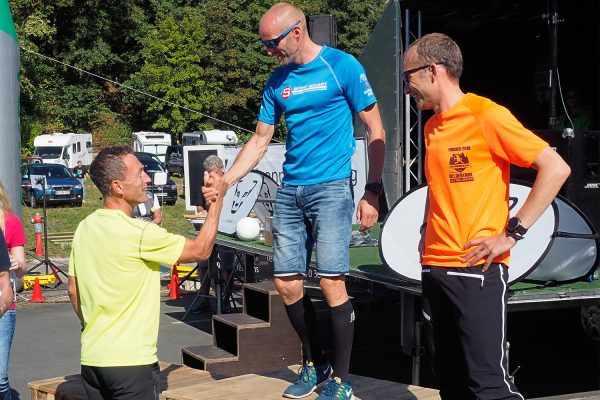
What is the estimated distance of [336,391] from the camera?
4191mm

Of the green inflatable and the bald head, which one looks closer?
the bald head

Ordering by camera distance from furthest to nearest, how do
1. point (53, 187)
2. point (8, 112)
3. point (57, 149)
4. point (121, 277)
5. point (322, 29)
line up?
point (57, 149), point (53, 187), point (322, 29), point (8, 112), point (121, 277)

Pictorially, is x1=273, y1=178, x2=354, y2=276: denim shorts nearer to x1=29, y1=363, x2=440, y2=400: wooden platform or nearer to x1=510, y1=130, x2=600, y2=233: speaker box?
x1=29, y1=363, x2=440, y2=400: wooden platform

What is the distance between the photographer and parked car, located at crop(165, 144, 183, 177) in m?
36.8

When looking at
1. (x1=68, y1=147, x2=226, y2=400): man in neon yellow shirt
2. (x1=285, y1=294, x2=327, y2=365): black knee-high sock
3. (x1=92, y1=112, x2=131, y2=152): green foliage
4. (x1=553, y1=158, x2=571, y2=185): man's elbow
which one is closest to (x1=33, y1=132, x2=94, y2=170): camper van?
(x1=92, y1=112, x2=131, y2=152): green foliage

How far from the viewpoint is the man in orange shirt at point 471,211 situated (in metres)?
3.25

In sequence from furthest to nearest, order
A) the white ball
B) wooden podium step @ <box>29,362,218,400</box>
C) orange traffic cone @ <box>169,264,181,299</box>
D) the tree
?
the tree → orange traffic cone @ <box>169,264,181,299</box> → the white ball → wooden podium step @ <box>29,362,218,400</box>

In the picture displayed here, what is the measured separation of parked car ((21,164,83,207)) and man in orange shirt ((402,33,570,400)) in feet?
79.2

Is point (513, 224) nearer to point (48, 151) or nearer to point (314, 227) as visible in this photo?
point (314, 227)

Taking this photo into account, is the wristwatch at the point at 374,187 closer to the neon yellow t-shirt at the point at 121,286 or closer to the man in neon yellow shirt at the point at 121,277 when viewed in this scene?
the man in neon yellow shirt at the point at 121,277

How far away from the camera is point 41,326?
33.4 feet

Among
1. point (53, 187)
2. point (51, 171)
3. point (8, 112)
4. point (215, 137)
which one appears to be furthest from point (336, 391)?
point (215, 137)

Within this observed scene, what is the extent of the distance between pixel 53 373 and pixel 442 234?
211 inches

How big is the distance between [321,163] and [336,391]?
3.70ft
